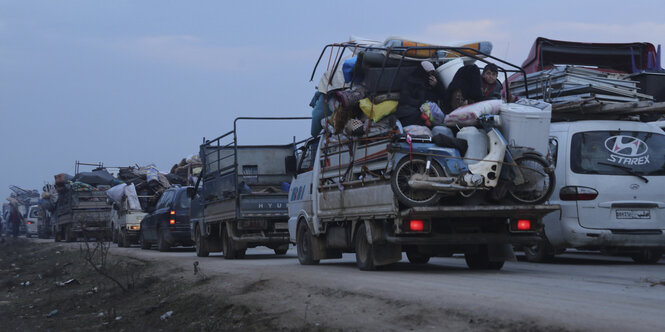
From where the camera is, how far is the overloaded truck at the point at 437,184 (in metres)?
11.0

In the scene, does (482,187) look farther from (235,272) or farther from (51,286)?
(51,286)

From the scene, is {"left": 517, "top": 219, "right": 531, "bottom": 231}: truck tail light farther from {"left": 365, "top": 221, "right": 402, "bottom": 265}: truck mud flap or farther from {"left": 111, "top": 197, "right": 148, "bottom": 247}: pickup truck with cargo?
{"left": 111, "top": 197, "right": 148, "bottom": 247}: pickup truck with cargo

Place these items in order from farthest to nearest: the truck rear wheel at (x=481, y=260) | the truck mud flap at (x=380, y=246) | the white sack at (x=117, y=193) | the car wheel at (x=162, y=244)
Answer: the white sack at (x=117, y=193) < the car wheel at (x=162, y=244) < the truck rear wheel at (x=481, y=260) < the truck mud flap at (x=380, y=246)

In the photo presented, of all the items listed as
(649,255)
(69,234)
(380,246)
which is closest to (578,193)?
(649,255)

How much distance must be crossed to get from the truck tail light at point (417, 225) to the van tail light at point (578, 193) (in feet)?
10.0

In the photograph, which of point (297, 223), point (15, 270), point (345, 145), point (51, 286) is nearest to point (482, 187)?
point (345, 145)

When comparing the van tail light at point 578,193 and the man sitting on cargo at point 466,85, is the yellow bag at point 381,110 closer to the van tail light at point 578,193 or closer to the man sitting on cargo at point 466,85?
the man sitting on cargo at point 466,85

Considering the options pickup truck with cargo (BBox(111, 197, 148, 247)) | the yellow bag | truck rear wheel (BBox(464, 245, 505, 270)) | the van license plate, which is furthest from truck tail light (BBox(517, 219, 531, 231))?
pickup truck with cargo (BBox(111, 197, 148, 247))

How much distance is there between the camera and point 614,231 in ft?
42.6

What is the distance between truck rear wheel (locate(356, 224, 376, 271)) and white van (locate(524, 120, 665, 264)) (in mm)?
3023

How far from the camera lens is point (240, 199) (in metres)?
18.2

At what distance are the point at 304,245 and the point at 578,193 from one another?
15.8ft

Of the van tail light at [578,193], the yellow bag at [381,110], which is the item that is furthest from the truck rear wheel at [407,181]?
the van tail light at [578,193]

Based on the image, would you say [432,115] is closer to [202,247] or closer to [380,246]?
[380,246]
